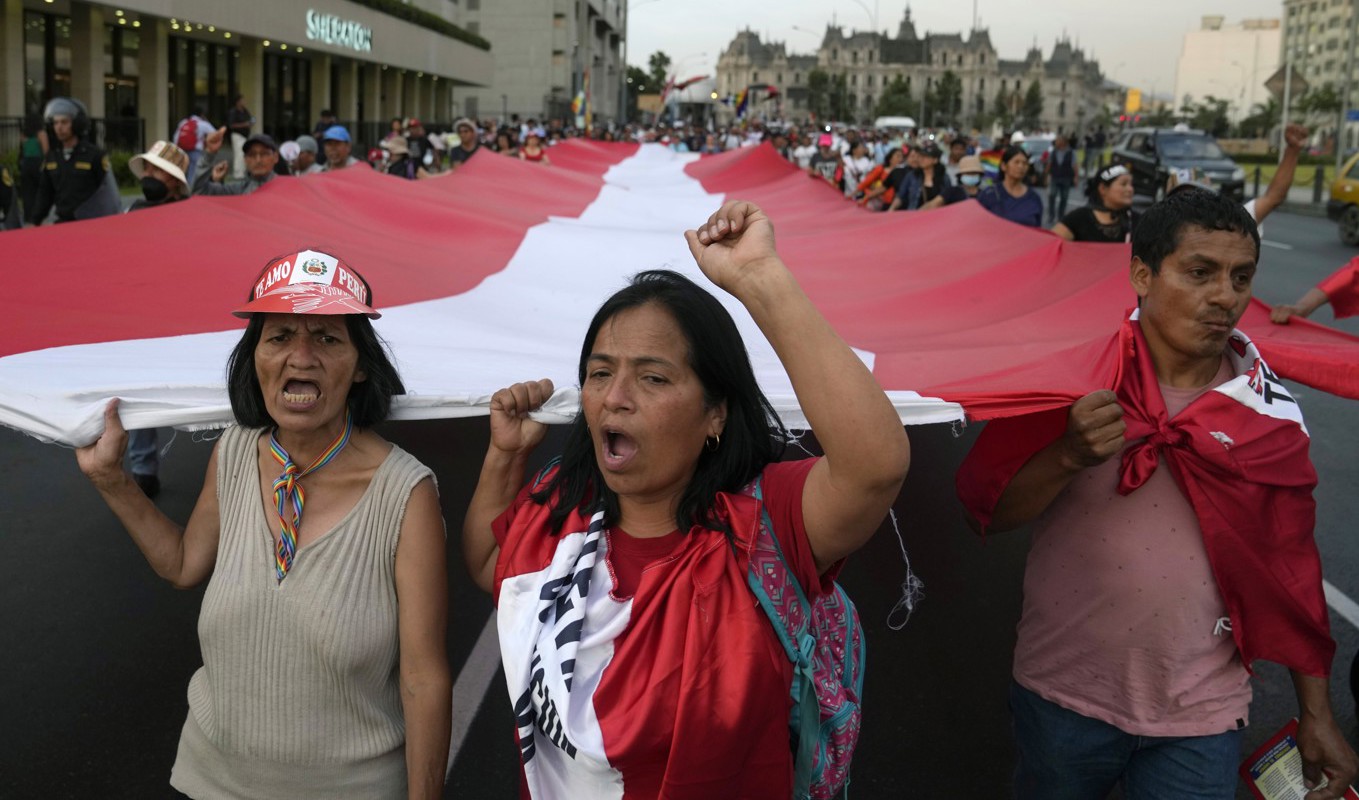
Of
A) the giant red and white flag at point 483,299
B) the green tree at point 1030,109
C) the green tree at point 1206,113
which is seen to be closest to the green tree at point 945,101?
the green tree at point 1030,109

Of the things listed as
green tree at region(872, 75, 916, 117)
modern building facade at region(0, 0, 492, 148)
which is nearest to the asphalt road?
modern building facade at region(0, 0, 492, 148)

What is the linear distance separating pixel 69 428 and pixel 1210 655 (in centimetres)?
241

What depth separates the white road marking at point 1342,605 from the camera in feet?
17.1

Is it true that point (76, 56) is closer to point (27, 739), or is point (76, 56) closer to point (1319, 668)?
point (27, 739)

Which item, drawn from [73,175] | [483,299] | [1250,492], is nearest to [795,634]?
[1250,492]

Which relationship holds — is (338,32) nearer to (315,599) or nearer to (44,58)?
(44,58)

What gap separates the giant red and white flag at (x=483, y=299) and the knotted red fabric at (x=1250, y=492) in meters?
0.19

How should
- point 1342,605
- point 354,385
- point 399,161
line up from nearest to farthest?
point 354,385, point 1342,605, point 399,161

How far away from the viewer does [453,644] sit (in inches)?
193

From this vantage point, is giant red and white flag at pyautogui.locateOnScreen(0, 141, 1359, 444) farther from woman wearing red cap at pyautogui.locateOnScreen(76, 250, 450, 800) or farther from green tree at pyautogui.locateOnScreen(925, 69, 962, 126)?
green tree at pyautogui.locateOnScreen(925, 69, 962, 126)

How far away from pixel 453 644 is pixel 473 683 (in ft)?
1.32

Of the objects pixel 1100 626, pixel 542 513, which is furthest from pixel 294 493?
pixel 1100 626

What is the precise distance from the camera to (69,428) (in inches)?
102

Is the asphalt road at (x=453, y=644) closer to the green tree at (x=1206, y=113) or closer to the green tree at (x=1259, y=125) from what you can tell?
the green tree at (x=1259, y=125)
